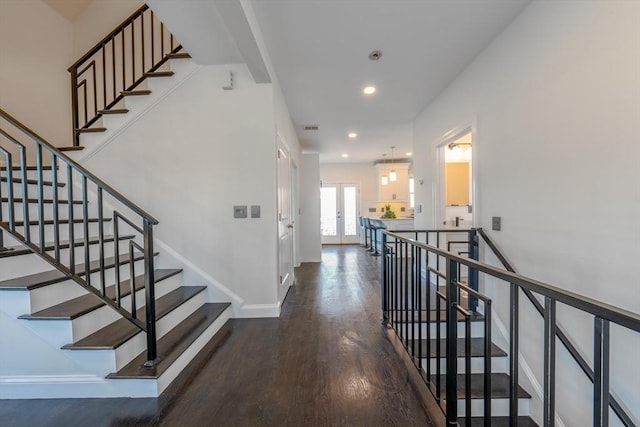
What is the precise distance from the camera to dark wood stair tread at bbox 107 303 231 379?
1.85 m

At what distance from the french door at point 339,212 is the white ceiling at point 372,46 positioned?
15.7 ft

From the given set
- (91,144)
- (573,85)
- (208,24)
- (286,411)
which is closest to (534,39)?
(573,85)

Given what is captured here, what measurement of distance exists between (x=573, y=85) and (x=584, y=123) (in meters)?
0.27

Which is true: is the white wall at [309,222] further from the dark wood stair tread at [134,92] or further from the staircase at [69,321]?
the staircase at [69,321]

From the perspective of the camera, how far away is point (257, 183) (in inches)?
121

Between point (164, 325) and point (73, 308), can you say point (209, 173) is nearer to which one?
point (164, 325)

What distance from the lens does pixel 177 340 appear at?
227 cm

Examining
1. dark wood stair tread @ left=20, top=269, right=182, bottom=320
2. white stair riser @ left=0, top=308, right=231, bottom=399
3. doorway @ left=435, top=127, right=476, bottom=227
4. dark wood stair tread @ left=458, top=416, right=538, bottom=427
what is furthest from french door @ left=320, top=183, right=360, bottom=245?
white stair riser @ left=0, top=308, right=231, bottom=399

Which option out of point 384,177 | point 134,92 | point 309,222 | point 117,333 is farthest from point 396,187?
point 117,333

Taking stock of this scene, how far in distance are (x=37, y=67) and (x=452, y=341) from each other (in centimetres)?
497

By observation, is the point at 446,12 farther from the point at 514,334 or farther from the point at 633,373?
the point at 633,373

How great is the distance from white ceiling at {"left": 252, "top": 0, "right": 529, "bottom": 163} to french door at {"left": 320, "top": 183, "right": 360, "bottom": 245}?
477 cm

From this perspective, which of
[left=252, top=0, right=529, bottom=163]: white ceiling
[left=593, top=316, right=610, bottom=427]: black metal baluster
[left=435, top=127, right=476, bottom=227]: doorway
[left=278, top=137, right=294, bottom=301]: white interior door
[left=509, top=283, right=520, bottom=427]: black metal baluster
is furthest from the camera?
[left=435, top=127, right=476, bottom=227]: doorway

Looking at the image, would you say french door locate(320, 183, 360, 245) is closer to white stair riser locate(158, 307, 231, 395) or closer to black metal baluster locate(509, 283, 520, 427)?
white stair riser locate(158, 307, 231, 395)
